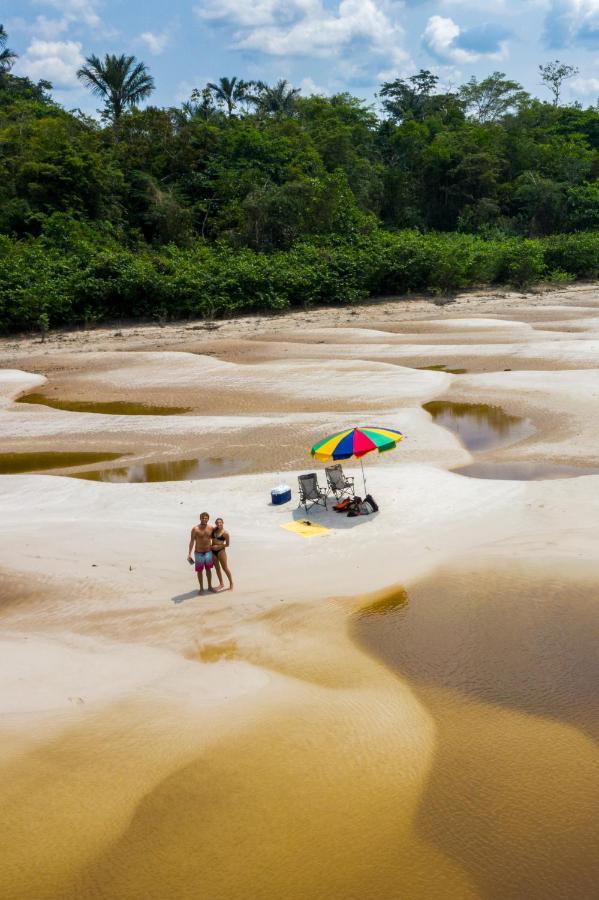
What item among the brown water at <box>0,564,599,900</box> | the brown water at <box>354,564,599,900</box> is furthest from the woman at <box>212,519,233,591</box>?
the brown water at <box>354,564,599,900</box>

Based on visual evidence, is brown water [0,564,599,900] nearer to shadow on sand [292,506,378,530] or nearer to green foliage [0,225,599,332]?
shadow on sand [292,506,378,530]

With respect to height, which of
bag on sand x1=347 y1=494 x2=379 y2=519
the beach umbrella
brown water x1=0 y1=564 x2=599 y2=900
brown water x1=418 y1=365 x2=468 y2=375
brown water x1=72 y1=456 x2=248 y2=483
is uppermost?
the beach umbrella

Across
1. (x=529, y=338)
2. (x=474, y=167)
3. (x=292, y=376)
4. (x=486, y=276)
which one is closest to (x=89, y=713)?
(x=292, y=376)

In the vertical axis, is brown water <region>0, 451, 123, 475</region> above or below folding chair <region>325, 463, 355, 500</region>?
below

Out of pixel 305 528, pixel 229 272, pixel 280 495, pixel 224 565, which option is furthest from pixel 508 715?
pixel 229 272

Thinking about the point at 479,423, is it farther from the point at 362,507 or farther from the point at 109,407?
the point at 109,407

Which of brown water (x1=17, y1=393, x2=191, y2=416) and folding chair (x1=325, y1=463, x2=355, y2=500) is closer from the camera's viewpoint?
folding chair (x1=325, y1=463, x2=355, y2=500)

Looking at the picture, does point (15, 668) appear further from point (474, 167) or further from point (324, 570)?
point (474, 167)
